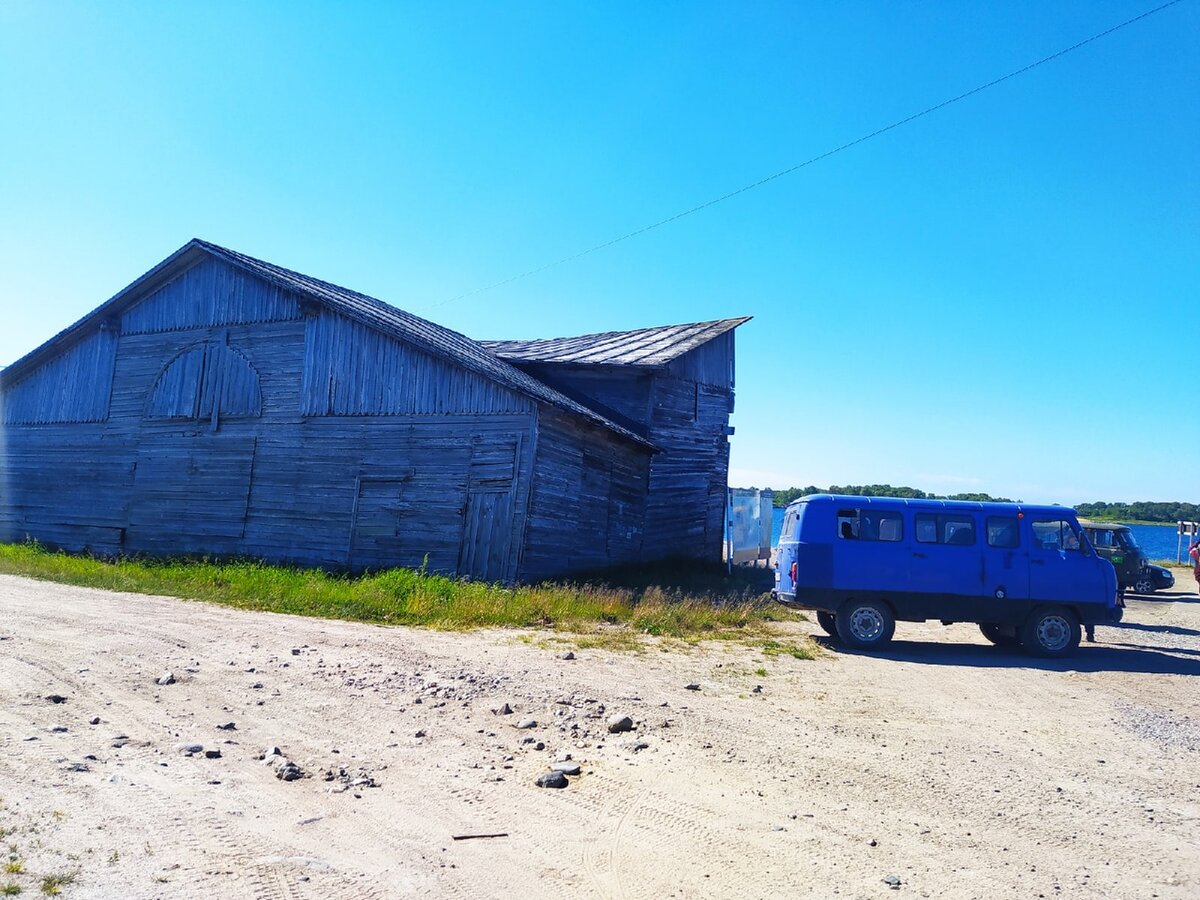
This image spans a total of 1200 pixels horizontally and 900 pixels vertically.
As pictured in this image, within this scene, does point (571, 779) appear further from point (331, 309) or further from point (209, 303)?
point (209, 303)

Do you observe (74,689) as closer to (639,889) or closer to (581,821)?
(581,821)

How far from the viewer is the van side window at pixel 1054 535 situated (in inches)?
484

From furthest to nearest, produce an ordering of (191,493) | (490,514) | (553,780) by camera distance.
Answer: (191,493) < (490,514) < (553,780)

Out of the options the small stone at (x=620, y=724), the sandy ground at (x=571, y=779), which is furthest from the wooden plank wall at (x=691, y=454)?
the small stone at (x=620, y=724)

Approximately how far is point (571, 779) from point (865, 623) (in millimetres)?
7815

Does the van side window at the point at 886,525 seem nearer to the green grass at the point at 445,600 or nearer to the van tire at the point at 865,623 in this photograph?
the van tire at the point at 865,623

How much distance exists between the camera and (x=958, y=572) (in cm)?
1222

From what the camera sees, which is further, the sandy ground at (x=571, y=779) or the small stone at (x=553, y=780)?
the small stone at (x=553, y=780)

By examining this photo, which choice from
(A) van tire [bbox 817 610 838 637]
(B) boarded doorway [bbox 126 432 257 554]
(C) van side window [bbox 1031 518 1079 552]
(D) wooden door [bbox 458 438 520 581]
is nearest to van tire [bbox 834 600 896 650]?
(A) van tire [bbox 817 610 838 637]

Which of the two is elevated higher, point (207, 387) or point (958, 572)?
point (207, 387)

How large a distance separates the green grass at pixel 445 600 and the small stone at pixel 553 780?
5.21 metres

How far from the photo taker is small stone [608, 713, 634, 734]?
22.7ft

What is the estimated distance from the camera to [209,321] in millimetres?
21094

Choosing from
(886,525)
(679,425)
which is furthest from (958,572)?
(679,425)
